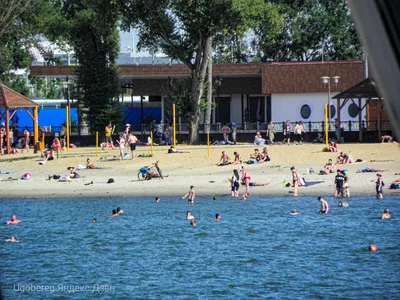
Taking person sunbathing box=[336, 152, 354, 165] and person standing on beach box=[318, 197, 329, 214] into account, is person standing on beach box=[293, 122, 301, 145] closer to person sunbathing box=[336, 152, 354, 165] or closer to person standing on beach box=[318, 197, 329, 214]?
person sunbathing box=[336, 152, 354, 165]

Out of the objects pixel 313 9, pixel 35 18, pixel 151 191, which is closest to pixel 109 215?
pixel 151 191

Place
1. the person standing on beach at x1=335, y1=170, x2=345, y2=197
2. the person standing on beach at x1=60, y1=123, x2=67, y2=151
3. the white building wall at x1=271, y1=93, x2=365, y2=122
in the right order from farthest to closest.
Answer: the white building wall at x1=271, y1=93, x2=365, y2=122 < the person standing on beach at x1=60, y1=123, x2=67, y2=151 < the person standing on beach at x1=335, y1=170, x2=345, y2=197

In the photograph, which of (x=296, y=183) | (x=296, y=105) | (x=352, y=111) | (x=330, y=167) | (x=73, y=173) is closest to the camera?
(x=296, y=183)

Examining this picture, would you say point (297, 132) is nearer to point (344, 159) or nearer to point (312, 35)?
point (344, 159)

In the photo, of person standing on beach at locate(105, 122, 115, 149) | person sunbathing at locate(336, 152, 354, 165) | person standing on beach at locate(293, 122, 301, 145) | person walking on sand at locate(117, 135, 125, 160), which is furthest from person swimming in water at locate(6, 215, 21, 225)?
person standing on beach at locate(293, 122, 301, 145)

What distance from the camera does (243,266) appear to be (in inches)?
888

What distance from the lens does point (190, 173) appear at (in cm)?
3675

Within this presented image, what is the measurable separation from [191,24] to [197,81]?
3.54 meters

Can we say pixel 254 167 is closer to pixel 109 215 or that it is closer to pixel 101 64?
pixel 109 215

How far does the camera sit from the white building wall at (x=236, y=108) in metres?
56.7

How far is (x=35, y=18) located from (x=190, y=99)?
22.0 metres

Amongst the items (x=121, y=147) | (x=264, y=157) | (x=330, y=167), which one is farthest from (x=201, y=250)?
(x=121, y=147)

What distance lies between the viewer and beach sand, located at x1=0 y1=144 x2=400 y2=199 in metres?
33.2

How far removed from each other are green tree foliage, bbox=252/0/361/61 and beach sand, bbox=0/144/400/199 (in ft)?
89.0
